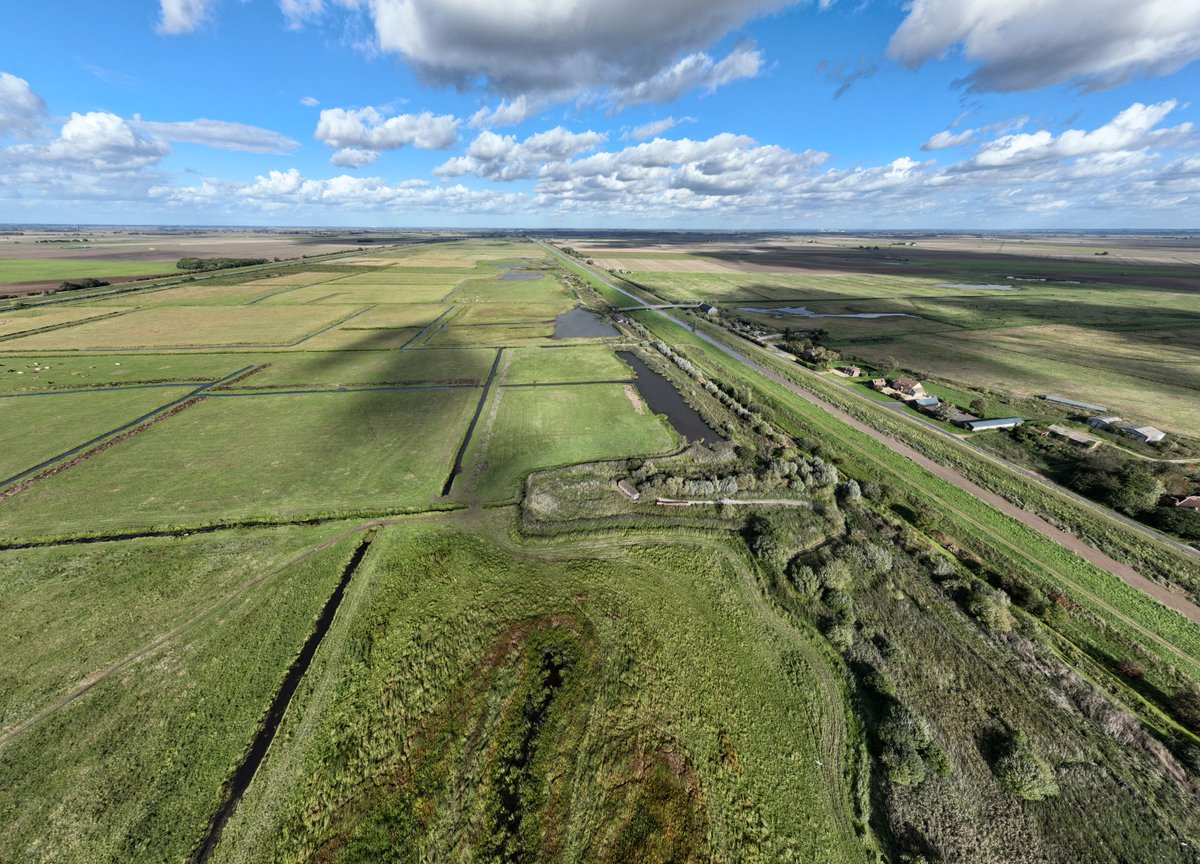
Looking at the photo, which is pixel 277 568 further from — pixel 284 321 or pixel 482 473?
pixel 284 321

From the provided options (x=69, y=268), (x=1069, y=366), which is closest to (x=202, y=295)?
(x=69, y=268)

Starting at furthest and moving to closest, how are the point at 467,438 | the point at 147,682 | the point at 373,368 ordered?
the point at 373,368
the point at 467,438
the point at 147,682

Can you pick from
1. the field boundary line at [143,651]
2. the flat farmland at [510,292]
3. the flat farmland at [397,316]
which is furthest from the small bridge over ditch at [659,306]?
the field boundary line at [143,651]

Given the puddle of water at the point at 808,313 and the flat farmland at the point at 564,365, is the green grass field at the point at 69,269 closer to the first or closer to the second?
the flat farmland at the point at 564,365

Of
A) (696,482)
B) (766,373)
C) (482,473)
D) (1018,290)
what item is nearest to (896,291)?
(1018,290)

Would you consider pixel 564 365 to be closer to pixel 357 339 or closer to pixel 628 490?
pixel 628 490

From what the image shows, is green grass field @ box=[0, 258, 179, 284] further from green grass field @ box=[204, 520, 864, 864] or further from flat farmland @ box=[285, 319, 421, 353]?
green grass field @ box=[204, 520, 864, 864]

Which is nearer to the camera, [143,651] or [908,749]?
[908,749]
